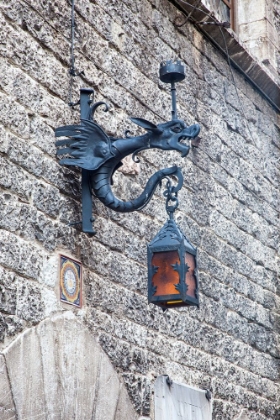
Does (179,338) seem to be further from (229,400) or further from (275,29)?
(275,29)

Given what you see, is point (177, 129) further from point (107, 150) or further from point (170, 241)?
point (170, 241)

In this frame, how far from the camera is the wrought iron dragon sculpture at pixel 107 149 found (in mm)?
4562

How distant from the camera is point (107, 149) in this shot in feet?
15.2

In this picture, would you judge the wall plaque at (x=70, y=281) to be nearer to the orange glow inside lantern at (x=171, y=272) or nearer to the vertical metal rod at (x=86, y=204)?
the vertical metal rod at (x=86, y=204)

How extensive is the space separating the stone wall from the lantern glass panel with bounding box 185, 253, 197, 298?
539 mm

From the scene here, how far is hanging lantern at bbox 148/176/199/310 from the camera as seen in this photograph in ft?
14.2

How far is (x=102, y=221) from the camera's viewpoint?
488 centimetres

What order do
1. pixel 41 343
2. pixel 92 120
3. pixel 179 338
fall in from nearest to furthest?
1. pixel 41 343
2. pixel 92 120
3. pixel 179 338

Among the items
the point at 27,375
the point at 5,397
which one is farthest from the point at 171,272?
the point at 5,397

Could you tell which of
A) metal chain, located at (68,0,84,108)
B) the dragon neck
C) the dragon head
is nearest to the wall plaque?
the dragon neck

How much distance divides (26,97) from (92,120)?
0.43 metres

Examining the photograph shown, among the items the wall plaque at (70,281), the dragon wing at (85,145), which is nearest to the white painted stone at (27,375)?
the wall plaque at (70,281)

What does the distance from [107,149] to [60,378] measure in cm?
116

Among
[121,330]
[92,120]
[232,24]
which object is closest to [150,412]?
[121,330]
